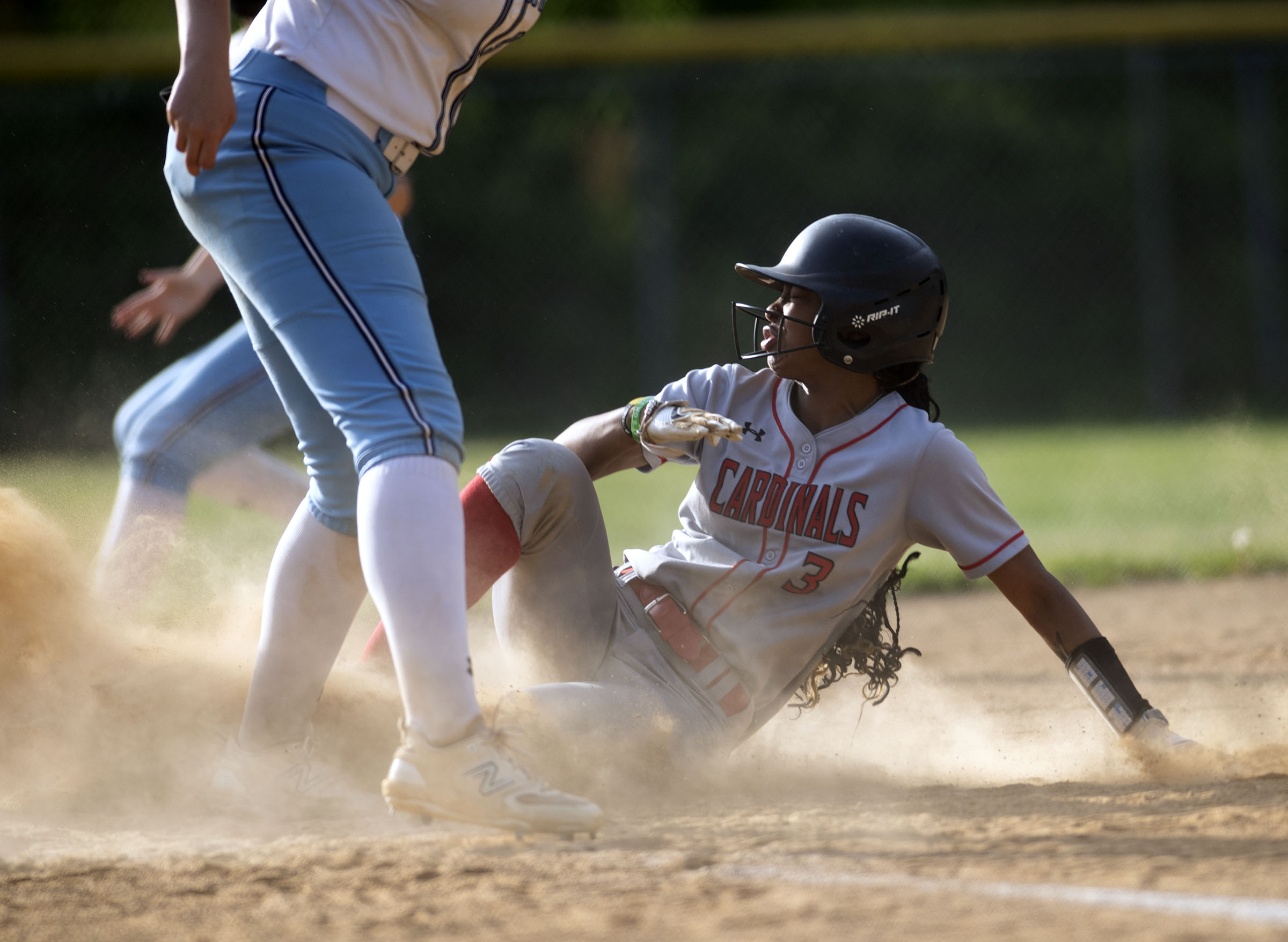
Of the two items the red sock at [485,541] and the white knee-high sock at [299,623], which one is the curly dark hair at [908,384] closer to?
the red sock at [485,541]

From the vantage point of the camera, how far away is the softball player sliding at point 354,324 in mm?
2049

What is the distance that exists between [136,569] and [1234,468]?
7348 mm

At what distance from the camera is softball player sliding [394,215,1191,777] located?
8.89 feet

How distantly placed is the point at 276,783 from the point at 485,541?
23.2 inches

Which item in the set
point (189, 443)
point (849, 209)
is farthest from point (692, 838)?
point (849, 209)

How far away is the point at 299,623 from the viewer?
2.34 m

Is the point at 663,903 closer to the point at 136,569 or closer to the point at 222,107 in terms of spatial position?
the point at 222,107

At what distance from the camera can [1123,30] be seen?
1138 centimetres

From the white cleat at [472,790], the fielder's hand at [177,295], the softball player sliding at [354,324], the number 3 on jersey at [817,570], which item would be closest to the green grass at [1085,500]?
the fielder's hand at [177,295]

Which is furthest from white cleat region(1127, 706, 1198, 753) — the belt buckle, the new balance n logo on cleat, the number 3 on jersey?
the belt buckle

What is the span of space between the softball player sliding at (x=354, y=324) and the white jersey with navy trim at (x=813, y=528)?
0.76 m

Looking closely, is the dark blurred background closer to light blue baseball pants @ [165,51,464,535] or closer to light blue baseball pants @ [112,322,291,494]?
light blue baseball pants @ [112,322,291,494]

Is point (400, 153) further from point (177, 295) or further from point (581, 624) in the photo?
→ point (177, 295)

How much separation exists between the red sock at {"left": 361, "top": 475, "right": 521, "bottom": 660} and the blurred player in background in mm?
1109
